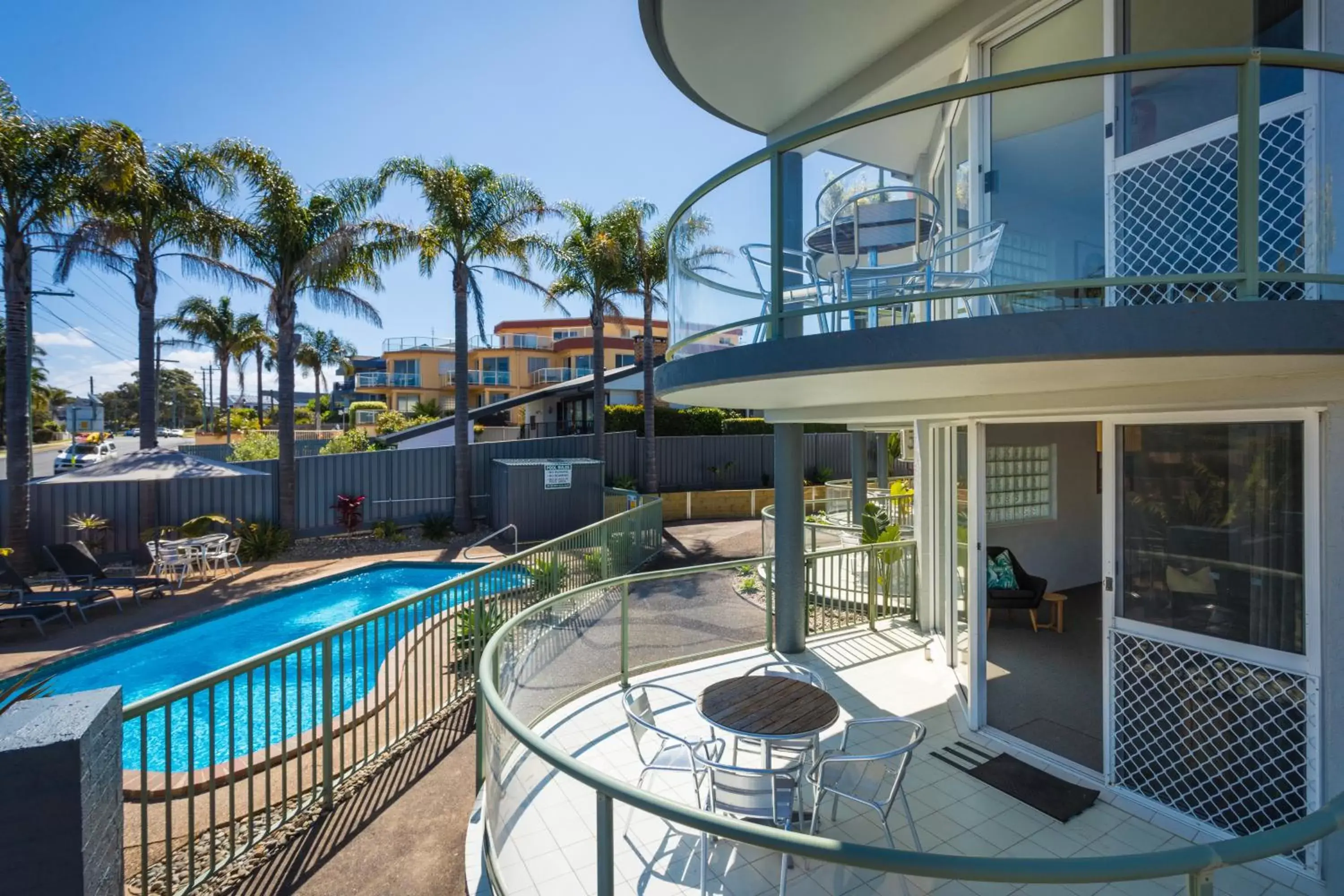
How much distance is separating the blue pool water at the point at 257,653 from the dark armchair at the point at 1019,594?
5.77 metres

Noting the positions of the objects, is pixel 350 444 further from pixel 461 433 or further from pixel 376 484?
pixel 461 433

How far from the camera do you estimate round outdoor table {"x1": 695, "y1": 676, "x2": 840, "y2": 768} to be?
3.87 meters

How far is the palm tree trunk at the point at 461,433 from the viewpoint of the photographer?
16.7 meters

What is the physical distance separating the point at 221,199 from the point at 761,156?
1538 centimetres

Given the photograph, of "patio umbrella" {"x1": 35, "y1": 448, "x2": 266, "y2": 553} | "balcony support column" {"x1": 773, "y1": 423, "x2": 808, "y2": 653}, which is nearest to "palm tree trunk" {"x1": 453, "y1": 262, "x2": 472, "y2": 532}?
"patio umbrella" {"x1": 35, "y1": 448, "x2": 266, "y2": 553}

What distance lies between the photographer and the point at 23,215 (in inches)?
442

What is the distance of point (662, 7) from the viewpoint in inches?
245

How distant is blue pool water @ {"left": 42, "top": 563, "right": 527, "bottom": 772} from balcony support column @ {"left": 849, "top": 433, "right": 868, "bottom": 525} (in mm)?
8059

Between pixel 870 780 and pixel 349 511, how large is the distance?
15.4 meters

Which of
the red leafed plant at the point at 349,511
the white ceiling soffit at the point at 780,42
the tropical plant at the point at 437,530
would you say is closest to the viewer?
the white ceiling soffit at the point at 780,42

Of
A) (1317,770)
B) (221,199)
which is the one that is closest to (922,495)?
(1317,770)

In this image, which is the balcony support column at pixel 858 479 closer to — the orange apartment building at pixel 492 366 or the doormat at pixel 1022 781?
the doormat at pixel 1022 781

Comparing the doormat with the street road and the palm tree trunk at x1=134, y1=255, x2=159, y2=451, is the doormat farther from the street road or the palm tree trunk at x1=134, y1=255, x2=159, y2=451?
the street road

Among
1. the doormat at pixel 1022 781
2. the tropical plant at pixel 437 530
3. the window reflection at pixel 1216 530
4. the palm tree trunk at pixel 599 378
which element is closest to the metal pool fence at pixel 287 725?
the doormat at pixel 1022 781
